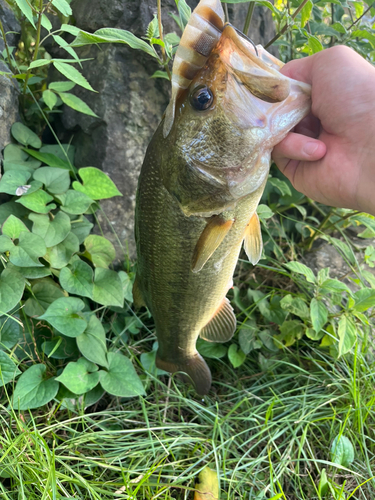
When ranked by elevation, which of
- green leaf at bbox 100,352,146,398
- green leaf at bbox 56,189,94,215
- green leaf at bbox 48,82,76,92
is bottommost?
green leaf at bbox 100,352,146,398

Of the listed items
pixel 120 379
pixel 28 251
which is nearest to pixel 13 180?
pixel 28 251

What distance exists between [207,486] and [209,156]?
1.55 m

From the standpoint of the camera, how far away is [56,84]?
6.04ft

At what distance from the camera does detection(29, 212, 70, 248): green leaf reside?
1.78 metres

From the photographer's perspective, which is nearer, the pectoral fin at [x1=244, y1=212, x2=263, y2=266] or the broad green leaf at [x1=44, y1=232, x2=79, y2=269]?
the pectoral fin at [x1=244, y1=212, x2=263, y2=266]

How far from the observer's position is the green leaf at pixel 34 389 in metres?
1.64

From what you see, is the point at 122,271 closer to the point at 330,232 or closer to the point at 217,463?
the point at 217,463

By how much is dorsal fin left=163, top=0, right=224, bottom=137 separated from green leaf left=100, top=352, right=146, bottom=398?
1277 mm

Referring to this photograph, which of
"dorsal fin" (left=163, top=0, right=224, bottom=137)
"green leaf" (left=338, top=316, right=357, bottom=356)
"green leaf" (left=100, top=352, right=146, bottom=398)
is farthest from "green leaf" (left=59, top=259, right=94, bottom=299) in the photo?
"green leaf" (left=338, top=316, right=357, bottom=356)

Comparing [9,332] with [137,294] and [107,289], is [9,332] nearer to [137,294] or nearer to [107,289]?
[107,289]

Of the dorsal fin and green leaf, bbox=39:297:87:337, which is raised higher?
the dorsal fin

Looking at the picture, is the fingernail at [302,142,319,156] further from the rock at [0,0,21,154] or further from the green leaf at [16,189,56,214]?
the rock at [0,0,21,154]

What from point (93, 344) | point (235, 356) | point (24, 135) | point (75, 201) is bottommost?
point (235, 356)

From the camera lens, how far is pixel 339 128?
1.25 m
